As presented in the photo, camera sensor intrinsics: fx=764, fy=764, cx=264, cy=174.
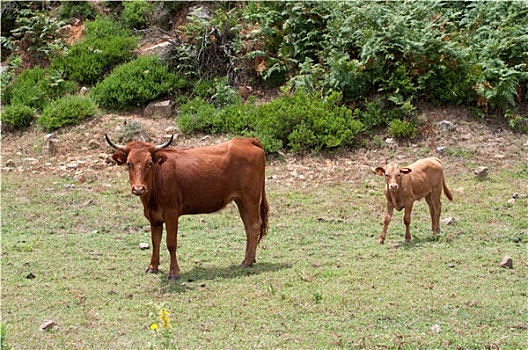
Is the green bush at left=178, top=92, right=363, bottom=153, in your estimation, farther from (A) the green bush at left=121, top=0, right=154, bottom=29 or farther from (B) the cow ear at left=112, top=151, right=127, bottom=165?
(B) the cow ear at left=112, top=151, right=127, bottom=165

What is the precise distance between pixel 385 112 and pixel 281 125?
7.43ft

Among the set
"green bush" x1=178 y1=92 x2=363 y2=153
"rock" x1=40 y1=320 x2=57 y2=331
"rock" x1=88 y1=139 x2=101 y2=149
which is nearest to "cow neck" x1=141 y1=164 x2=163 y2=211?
"rock" x1=40 y1=320 x2=57 y2=331

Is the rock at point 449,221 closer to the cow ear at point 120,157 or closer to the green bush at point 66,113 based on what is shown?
the cow ear at point 120,157

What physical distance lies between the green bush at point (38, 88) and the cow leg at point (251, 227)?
10025 millimetres

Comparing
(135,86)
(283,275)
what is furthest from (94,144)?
(283,275)

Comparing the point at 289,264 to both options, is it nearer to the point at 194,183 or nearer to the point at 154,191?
the point at 194,183

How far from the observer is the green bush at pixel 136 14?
20.9 m

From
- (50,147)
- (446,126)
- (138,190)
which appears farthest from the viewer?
(50,147)

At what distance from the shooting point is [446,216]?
12.2 metres

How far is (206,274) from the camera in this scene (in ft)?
31.6

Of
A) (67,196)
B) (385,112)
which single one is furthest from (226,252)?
(385,112)


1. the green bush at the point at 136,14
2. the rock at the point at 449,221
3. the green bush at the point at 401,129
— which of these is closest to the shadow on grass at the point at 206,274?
the rock at the point at 449,221

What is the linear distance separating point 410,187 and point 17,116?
430 inches

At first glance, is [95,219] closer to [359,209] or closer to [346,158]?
[359,209]
